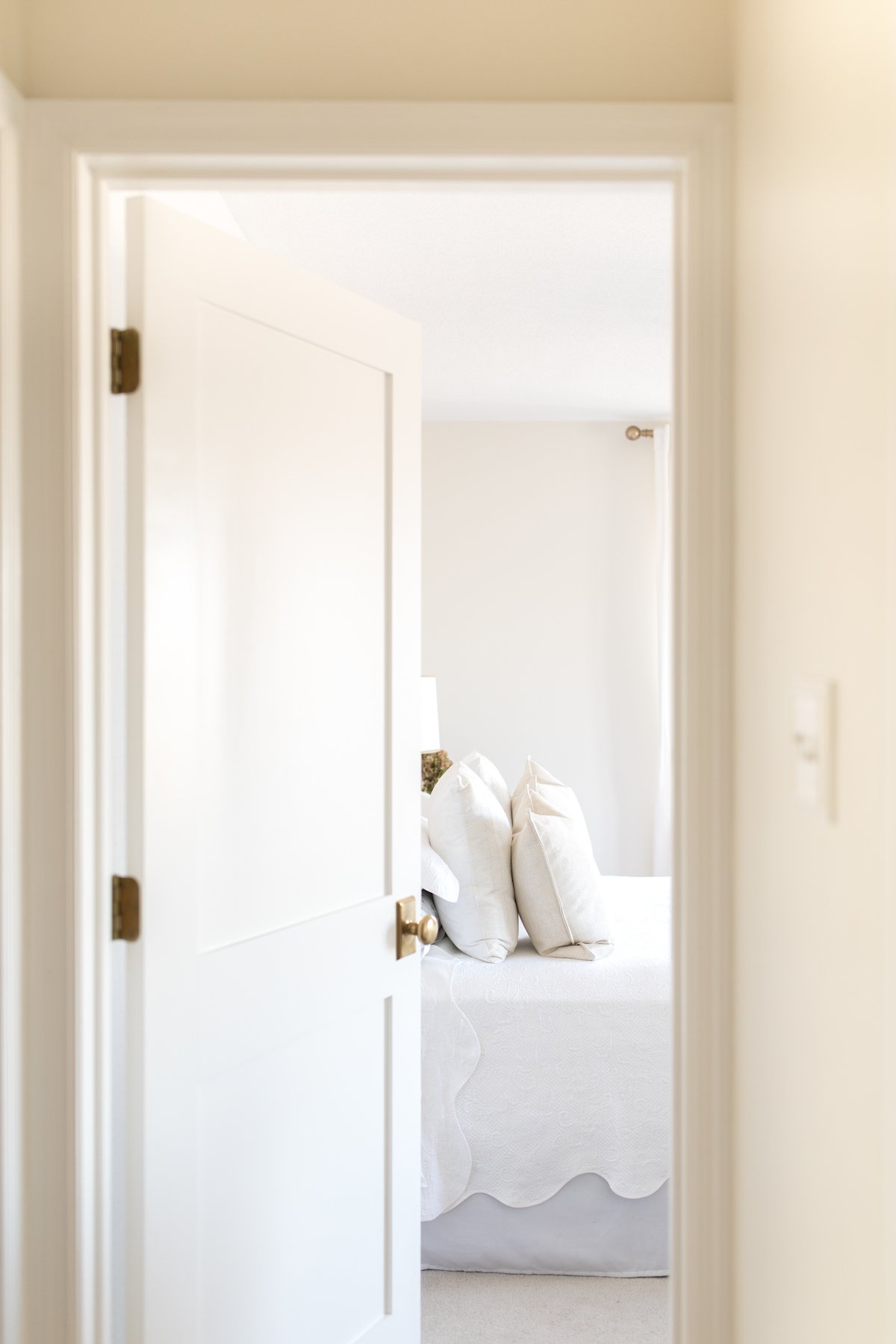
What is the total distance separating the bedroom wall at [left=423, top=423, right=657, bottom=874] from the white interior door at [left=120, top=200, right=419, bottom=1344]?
3273 mm

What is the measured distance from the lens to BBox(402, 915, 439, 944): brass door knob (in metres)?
1.82

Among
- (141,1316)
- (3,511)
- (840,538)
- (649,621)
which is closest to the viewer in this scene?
(840,538)

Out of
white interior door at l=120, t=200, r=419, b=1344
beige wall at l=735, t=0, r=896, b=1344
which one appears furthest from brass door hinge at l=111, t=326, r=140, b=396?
beige wall at l=735, t=0, r=896, b=1344

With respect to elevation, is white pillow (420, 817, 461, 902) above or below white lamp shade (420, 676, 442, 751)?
below

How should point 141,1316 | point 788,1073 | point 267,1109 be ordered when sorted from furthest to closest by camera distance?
point 267,1109 → point 141,1316 → point 788,1073

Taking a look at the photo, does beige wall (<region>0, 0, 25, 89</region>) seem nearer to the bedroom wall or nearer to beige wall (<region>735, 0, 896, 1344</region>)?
beige wall (<region>735, 0, 896, 1344</region>)

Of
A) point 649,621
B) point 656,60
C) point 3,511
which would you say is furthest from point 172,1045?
point 649,621

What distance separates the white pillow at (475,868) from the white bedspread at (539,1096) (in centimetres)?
21

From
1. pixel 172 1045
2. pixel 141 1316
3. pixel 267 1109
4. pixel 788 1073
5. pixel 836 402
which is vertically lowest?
pixel 141 1316

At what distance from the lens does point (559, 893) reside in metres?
2.68

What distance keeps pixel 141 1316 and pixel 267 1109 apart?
1.02 ft

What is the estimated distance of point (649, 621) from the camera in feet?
17.0

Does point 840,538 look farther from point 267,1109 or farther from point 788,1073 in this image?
point 267,1109

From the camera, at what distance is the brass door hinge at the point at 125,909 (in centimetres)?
136
